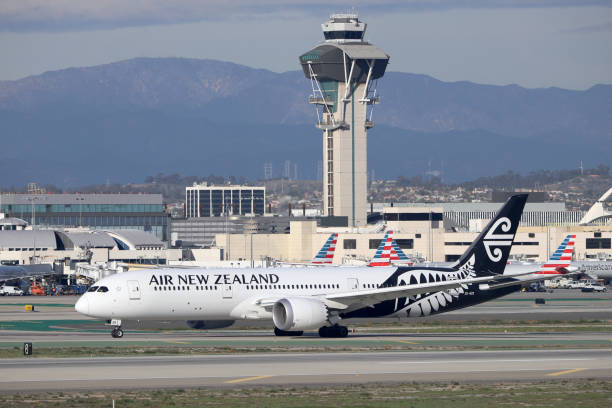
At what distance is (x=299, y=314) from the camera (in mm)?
62875

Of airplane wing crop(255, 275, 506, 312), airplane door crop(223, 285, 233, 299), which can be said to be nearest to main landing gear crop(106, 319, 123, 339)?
airplane door crop(223, 285, 233, 299)

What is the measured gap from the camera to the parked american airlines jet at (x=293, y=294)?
63312mm

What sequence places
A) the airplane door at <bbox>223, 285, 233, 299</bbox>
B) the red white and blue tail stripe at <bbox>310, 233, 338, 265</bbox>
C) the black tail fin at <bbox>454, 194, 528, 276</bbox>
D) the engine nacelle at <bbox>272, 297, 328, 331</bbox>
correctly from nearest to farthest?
the engine nacelle at <bbox>272, 297, 328, 331</bbox>
the airplane door at <bbox>223, 285, 233, 299</bbox>
the black tail fin at <bbox>454, 194, 528, 276</bbox>
the red white and blue tail stripe at <bbox>310, 233, 338, 265</bbox>

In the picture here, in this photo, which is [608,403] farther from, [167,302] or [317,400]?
[167,302]

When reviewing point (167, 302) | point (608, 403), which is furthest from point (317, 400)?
point (167, 302)

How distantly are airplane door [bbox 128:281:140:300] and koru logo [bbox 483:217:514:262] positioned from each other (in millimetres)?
22450

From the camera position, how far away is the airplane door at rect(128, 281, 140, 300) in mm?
63312

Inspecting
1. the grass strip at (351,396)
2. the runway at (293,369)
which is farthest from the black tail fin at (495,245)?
the grass strip at (351,396)

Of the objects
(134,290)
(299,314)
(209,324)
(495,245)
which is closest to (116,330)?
(134,290)

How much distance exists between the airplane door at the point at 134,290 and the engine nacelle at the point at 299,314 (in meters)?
7.85

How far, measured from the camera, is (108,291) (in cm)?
6325

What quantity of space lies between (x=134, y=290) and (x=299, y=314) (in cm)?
952

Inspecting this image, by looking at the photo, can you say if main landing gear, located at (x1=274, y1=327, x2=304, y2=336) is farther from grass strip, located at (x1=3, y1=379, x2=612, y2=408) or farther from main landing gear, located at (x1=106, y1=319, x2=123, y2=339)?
grass strip, located at (x1=3, y1=379, x2=612, y2=408)

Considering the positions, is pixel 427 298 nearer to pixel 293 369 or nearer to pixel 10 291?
pixel 293 369
